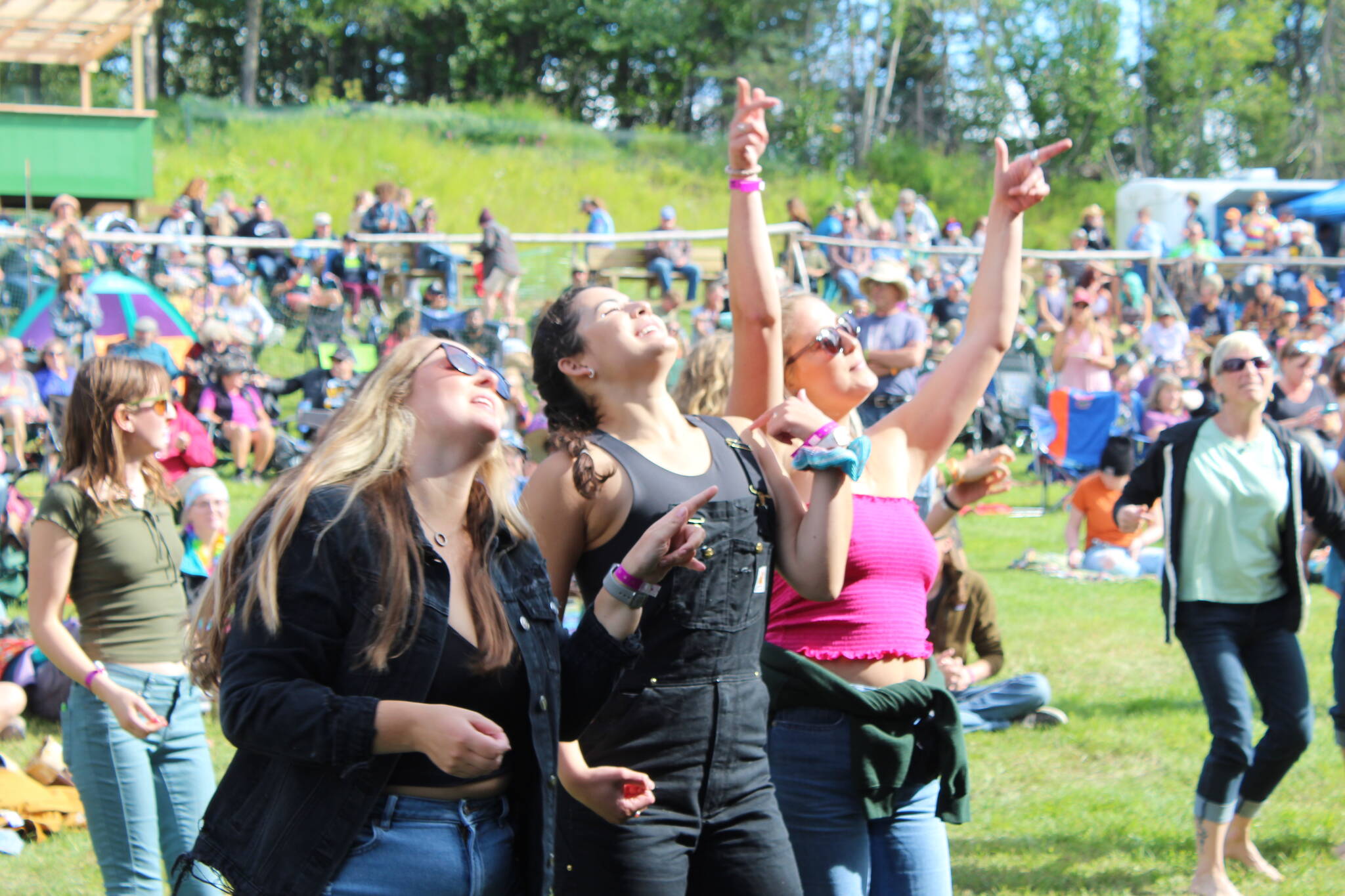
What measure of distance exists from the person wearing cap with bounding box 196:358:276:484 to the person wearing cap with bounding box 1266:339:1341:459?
885 cm

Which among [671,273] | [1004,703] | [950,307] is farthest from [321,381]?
[1004,703]

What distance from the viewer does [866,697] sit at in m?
2.81

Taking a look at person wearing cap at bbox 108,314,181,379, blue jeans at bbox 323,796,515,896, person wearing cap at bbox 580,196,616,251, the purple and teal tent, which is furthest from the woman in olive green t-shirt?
person wearing cap at bbox 580,196,616,251

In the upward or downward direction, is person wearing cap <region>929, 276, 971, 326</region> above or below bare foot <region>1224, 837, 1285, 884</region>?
above

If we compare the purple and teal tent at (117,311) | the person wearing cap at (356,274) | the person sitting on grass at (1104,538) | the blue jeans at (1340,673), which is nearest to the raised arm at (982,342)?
the blue jeans at (1340,673)

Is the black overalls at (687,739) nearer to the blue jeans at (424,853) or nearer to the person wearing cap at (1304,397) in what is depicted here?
the blue jeans at (424,853)

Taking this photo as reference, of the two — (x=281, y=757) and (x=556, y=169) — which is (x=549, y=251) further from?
(x=556, y=169)

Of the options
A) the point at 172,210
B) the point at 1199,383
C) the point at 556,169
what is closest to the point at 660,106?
the point at 556,169

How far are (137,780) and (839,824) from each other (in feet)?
6.31

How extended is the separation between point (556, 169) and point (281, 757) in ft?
104

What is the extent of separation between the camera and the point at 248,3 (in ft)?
121

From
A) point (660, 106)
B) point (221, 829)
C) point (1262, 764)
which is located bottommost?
point (1262, 764)

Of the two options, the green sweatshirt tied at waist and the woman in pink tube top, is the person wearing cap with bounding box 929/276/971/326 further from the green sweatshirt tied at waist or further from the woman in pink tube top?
the green sweatshirt tied at waist

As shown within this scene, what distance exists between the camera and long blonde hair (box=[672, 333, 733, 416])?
11.8 feet
